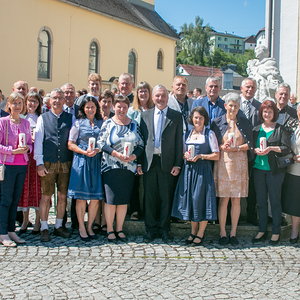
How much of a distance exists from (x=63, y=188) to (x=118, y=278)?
2.00 metres

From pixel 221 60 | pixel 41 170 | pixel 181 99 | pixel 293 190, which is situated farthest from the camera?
pixel 221 60

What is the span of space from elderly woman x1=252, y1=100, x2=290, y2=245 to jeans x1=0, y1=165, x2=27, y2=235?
3328mm

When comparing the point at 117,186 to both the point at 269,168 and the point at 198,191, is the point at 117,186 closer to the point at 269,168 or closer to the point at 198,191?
the point at 198,191

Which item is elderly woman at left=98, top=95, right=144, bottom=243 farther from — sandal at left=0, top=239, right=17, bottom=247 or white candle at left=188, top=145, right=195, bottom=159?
sandal at left=0, top=239, right=17, bottom=247

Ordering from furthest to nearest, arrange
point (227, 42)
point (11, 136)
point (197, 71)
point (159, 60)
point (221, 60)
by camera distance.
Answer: point (227, 42) → point (221, 60) → point (197, 71) → point (159, 60) → point (11, 136)

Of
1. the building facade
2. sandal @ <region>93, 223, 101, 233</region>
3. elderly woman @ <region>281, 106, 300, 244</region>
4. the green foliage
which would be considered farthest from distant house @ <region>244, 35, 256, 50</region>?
sandal @ <region>93, 223, 101, 233</region>

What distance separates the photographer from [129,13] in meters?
33.2

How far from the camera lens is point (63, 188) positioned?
6461 millimetres

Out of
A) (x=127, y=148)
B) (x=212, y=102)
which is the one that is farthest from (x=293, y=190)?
(x=127, y=148)

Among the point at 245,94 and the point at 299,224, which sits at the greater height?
the point at 245,94

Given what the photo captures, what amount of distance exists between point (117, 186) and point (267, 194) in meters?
2.16

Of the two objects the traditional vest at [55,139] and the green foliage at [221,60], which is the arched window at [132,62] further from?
the green foliage at [221,60]

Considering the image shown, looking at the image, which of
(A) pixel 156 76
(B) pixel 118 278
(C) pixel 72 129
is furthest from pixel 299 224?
(A) pixel 156 76

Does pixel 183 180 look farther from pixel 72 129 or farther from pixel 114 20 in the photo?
pixel 114 20
